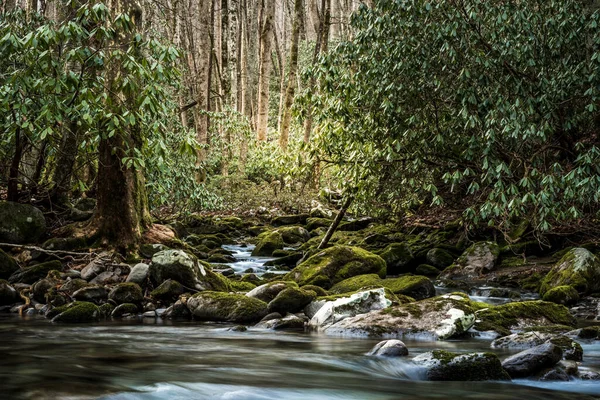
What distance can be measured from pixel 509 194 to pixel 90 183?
9886 mm

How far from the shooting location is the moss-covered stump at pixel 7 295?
959 centimetres

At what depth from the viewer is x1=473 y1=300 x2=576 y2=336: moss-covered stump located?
791 cm

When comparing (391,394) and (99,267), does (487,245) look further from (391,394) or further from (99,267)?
(391,394)

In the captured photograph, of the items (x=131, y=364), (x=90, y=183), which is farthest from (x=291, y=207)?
(x=131, y=364)

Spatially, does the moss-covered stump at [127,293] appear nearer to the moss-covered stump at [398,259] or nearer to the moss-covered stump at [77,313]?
the moss-covered stump at [77,313]

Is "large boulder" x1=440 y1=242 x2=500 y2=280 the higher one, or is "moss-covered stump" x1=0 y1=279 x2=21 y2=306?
"large boulder" x1=440 y1=242 x2=500 y2=280

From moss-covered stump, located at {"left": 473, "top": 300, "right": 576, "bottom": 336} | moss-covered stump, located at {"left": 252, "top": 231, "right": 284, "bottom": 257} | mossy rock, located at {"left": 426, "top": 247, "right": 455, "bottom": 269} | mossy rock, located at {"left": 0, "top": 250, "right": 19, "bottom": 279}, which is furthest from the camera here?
moss-covered stump, located at {"left": 252, "top": 231, "right": 284, "bottom": 257}

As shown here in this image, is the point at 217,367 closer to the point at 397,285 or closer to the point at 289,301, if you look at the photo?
the point at 289,301

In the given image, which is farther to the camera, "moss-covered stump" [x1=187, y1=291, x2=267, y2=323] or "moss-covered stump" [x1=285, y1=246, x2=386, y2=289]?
"moss-covered stump" [x1=285, y1=246, x2=386, y2=289]

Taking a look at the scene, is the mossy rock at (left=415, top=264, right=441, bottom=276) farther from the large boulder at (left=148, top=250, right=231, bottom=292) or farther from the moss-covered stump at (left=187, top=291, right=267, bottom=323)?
the moss-covered stump at (left=187, top=291, right=267, bottom=323)

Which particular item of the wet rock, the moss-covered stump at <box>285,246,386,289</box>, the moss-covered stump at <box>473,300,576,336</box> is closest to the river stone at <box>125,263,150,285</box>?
the wet rock

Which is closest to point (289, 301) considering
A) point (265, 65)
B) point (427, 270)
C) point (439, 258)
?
point (427, 270)

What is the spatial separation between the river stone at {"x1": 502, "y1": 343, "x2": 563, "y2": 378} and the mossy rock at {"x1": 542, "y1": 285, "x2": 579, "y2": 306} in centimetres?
447

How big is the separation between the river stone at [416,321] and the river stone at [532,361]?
6.11ft
